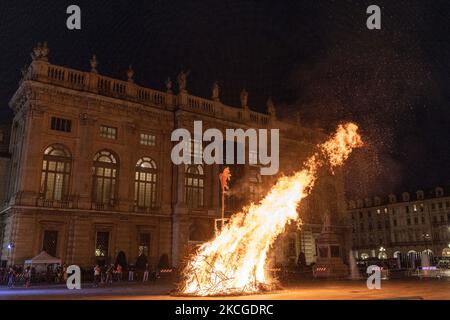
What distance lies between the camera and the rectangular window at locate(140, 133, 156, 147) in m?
41.2

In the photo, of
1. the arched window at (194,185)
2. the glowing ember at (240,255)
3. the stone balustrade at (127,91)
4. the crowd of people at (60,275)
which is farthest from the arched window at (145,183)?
the glowing ember at (240,255)

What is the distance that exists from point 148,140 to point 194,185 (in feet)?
21.8

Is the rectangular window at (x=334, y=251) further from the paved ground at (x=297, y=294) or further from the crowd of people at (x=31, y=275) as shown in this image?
the crowd of people at (x=31, y=275)

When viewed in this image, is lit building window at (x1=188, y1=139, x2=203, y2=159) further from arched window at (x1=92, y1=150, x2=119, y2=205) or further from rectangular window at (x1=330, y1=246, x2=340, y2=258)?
rectangular window at (x1=330, y1=246, x2=340, y2=258)

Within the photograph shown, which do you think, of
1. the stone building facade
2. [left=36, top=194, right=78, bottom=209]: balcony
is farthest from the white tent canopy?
the stone building facade

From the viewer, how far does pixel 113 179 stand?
38.6m

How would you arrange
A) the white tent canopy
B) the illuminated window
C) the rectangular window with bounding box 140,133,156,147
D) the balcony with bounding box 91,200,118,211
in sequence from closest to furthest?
the white tent canopy < the balcony with bounding box 91,200,118,211 < the rectangular window with bounding box 140,133,156,147 < the illuminated window

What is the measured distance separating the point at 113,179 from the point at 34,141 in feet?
25.2

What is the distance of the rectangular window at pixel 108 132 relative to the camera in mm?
38628

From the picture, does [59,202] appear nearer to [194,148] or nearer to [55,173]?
[55,173]

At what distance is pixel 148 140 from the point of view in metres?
41.5

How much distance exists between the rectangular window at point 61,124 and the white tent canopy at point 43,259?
36.2 feet

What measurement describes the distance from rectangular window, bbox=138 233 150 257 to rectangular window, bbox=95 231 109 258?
10.7ft
